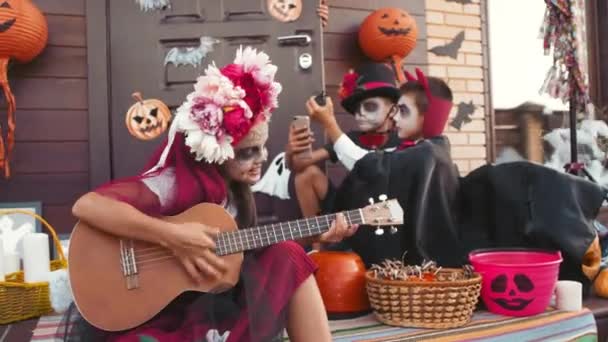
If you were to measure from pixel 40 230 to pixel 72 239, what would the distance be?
158 centimetres

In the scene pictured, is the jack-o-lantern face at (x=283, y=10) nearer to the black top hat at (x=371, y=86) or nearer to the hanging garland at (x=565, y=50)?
the black top hat at (x=371, y=86)

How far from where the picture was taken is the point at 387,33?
3.34m

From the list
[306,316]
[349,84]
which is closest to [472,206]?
[349,84]

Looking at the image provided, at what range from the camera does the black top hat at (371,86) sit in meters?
2.55

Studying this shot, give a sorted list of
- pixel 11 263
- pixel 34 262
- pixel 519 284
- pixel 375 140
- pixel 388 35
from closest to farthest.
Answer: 1. pixel 519 284
2. pixel 34 262
3. pixel 11 263
4. pixel 375 140
5. pixel 388 35

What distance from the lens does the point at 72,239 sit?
1.44m

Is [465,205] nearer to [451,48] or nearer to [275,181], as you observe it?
[275,181]

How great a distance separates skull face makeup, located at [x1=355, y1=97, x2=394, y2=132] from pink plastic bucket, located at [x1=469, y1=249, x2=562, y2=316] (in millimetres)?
836

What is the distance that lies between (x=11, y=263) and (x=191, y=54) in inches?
50.3

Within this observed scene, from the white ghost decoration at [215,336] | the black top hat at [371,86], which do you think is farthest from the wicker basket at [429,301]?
the black top hat at [371,86]

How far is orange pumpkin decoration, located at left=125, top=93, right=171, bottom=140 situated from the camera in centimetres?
276

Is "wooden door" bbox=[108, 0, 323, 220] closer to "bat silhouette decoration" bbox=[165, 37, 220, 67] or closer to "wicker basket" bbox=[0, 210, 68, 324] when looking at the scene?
"bat silhouette decoration" bbox=[165, 37, 220, 67]

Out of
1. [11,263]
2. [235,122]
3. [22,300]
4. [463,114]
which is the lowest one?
[22,300]

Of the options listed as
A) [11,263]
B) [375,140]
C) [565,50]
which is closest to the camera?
[11,263]
